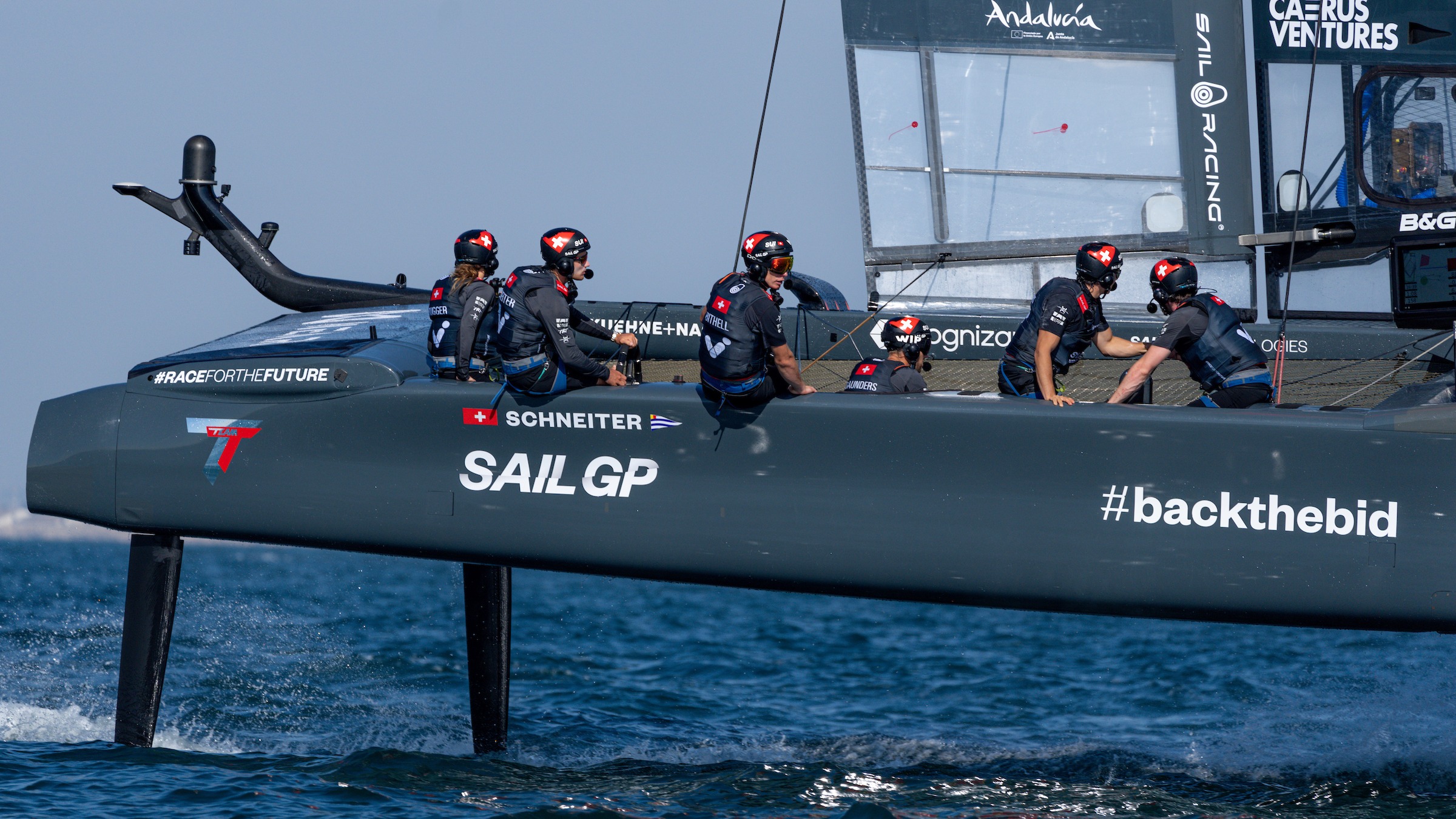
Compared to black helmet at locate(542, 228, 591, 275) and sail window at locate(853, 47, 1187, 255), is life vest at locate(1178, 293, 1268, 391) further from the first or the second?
black helmet at locate(542, 228, 591, 275)

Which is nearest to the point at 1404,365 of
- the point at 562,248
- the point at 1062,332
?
the point at 1062,332

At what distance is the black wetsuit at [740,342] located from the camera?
6.57m

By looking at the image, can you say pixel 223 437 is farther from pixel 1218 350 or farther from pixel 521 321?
pixel 1218 350

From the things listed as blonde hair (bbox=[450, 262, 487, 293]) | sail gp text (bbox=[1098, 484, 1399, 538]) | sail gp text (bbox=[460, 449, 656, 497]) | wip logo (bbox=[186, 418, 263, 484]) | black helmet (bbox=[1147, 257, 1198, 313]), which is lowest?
sail gp text (bbox=[1098, 484, 1399, 538])

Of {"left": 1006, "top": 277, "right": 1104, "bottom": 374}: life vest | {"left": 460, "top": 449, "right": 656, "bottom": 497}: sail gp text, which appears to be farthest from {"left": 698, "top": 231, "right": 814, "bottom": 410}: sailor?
{"left": 1006, "top": 277, "right": 1104, "bottom": 374}: life vest

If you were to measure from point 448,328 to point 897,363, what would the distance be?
2.48 metres

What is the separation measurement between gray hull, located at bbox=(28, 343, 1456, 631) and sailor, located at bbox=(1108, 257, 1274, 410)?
605 millimetres

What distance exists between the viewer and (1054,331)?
22.3 ft

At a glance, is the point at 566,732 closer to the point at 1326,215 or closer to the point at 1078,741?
the point at 1078,741

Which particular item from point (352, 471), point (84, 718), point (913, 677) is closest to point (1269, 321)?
point (352, 471)

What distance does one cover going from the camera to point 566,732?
11.4 m

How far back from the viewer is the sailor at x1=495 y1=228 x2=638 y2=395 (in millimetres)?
6938

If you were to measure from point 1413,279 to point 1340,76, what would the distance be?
163cm

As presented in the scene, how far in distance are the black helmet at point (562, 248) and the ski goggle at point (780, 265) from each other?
1025 mm
